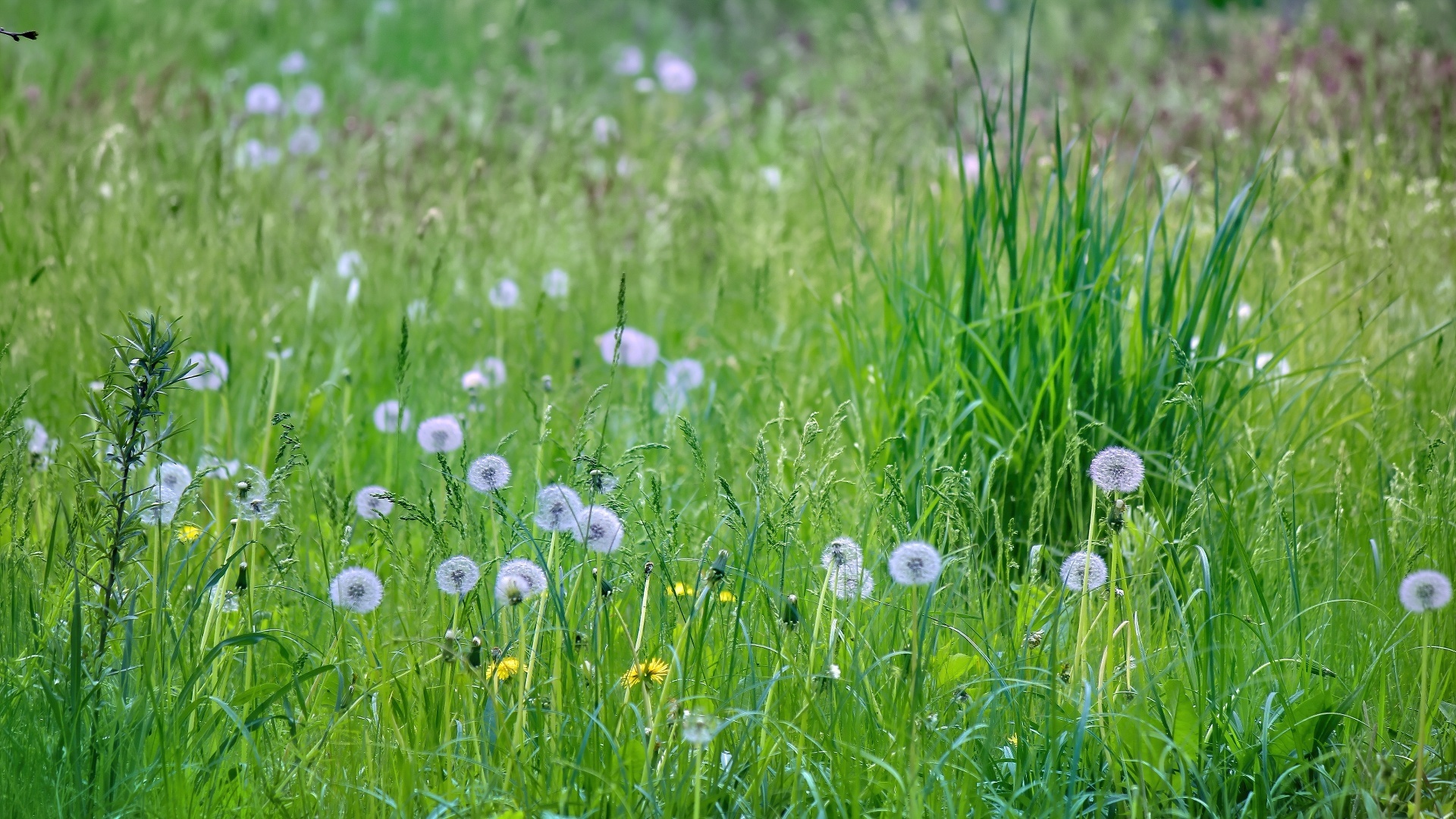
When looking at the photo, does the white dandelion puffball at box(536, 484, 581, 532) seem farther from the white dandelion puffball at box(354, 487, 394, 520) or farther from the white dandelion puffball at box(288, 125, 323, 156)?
the white dandelion puffball at box(288, 125, 323, 156)

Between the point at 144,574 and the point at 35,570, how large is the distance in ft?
0.49

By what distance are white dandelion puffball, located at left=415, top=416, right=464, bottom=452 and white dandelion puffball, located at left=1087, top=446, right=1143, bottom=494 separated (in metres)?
1.05

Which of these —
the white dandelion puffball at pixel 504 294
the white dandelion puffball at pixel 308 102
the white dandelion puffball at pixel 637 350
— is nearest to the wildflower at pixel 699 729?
the white dandelion puffball at pixel 637 350

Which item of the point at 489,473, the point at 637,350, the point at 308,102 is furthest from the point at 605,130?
the point at 489,473

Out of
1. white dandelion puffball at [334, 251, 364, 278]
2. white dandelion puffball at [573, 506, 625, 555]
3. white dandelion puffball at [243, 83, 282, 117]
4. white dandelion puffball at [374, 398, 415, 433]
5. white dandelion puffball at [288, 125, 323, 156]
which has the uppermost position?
white dandelion puffball at [243, 83, 282, 117]

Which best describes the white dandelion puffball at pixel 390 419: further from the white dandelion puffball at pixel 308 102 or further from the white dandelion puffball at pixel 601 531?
the white dandelion puffball at pixel 308 102

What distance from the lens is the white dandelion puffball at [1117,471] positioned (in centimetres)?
155

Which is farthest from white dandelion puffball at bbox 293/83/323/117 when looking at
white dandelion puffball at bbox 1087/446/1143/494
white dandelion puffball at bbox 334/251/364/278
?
white dandelion puffball at bbox 1087/446/1143/494

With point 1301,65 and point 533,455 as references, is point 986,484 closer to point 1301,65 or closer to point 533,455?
point 533,455

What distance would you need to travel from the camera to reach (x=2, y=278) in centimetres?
311

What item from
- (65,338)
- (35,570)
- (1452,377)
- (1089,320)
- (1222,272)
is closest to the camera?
(35,570)

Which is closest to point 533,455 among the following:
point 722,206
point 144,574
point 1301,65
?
point 144,574

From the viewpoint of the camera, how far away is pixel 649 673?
4.97ft

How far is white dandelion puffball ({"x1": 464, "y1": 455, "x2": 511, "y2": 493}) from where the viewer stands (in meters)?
1.60
